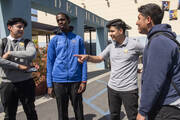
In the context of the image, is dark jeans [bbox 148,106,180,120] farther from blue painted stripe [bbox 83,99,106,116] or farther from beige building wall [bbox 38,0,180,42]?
beige building wall [bbox 38,0,180,42]

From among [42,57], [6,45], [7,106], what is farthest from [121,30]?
[42,57]

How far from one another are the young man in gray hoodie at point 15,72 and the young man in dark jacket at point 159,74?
180cm

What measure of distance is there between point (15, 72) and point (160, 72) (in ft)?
6.77

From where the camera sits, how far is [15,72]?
2441mm

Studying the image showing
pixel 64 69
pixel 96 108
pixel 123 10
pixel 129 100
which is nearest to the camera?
pixel 129 100

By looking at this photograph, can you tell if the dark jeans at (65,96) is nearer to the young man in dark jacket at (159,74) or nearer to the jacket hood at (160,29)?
the young man in dark jacket at (159,74)

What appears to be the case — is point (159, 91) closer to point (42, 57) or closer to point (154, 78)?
point (154, 78)

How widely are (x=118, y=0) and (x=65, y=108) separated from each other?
71.4 feet

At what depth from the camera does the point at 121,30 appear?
94.3 inches

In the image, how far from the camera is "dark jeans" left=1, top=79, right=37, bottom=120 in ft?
7.89

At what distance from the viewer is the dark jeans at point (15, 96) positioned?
7.89 ft

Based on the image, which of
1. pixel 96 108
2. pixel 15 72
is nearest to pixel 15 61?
pixel 15 72

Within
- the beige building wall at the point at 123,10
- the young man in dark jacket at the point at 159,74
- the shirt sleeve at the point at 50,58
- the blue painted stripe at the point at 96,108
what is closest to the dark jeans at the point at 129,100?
the young man in dark jacket at the point at 159,74

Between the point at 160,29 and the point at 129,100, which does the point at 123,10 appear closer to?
the point at 129,100
